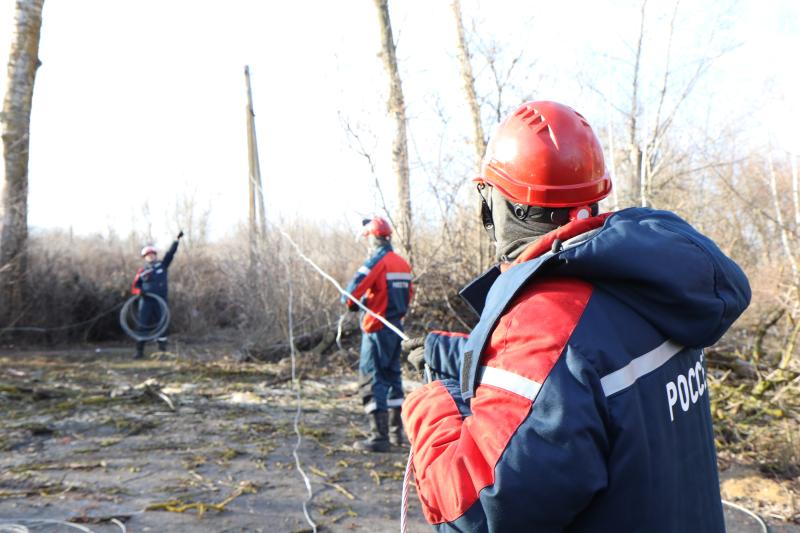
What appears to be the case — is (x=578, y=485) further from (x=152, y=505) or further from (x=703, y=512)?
(x=152, y=505)

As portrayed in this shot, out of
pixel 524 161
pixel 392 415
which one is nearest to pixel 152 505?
pixel 392 415

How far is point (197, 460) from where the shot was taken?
574 cm

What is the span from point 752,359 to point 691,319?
6.15 metres

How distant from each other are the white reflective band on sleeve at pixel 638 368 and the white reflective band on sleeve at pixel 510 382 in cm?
14

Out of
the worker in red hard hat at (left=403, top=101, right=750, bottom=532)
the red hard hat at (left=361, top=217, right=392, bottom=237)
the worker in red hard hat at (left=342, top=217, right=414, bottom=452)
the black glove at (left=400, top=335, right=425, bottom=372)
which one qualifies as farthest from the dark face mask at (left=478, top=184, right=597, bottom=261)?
the red hard hat at (left=361, top=217, right=392, bottom=237)

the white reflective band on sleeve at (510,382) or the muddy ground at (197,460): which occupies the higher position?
the white reflective band on sleeve at (510,382)

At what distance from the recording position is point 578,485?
122 centimetres

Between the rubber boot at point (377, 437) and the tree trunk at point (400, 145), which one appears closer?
the rubber boot at point (377, 437)

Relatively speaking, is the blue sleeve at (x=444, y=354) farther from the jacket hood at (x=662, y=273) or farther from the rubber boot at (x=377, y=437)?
the rubber boot at (x=377, y=437)

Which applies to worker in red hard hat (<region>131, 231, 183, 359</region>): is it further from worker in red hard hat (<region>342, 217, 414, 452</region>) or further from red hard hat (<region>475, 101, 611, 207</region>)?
→ red hard hat (<region>475, 101, 611, 207</region>)

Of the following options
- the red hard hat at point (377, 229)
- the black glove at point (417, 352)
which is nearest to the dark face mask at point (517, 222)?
the black glove at point (417, 352)

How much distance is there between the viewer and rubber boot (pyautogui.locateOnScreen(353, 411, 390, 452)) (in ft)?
20.6

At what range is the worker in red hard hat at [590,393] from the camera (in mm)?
1245

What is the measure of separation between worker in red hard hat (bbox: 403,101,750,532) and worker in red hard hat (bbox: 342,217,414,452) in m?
4.70
